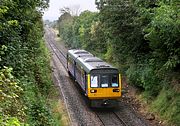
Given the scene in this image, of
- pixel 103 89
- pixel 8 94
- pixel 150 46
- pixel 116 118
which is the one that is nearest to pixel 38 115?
pixel 8 94

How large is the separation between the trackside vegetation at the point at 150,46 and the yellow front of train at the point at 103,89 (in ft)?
7.33

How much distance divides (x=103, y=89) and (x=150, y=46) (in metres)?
3.63

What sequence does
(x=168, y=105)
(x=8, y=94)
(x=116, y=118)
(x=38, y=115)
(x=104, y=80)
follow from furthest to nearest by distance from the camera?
(x=104, y=80) → (x=116, y=118) → (x=168, y=105) → (x=38, y=115) → (x=8, y=94)

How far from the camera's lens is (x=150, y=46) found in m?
20.8

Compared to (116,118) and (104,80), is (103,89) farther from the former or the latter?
(116,118)

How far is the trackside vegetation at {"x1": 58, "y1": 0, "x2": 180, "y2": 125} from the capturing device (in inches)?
668

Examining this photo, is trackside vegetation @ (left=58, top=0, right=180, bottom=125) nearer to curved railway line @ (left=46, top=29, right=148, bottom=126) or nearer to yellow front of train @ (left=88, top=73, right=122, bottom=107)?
curved railway line @ (left=46, top=29, right=148, bottom=126)

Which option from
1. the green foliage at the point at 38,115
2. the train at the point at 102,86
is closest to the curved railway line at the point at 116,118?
the train at the point at 102,86

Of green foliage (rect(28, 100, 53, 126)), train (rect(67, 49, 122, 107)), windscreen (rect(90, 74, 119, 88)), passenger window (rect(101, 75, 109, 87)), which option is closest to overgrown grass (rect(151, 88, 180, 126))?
train (rect(67, 49, 122, 107))

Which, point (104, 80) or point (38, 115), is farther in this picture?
point (104, 80)

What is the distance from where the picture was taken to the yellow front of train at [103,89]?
67.7 ft

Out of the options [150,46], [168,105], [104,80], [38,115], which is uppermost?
[150,46]

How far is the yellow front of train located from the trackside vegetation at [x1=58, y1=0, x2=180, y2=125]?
224cm

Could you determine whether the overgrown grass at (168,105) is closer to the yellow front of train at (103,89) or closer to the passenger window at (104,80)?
the yellow front of train at (103,89)
